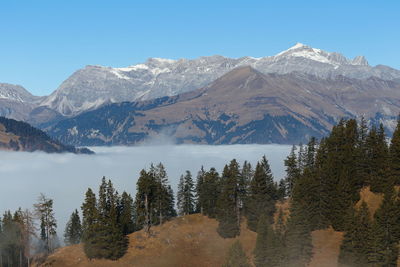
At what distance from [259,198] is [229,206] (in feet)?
29.2

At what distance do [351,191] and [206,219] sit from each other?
43999mm

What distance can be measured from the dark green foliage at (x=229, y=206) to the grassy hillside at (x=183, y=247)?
7.85 ft

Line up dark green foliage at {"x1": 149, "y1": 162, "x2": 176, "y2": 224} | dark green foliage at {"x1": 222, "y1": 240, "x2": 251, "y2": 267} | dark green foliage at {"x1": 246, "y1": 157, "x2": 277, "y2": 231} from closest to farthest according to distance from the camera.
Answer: dark green foliage at {"x1": 222, "y1": 240, "x2": 251, "y2": 267} < dark green foliage at {"x1": 246, "y1": 157, "x2": 277, "y2": 231} < dark green foliage at {"x1": 149, "y1": 162, "x2": 176, "y2": 224}

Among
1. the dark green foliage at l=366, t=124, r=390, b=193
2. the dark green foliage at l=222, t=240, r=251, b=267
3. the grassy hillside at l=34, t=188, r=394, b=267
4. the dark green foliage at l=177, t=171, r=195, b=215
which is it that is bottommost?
the grassy hillside at l=34, t=188, r=394, b=267

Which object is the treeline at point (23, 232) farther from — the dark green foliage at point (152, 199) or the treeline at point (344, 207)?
the treeline at point (344, 207)

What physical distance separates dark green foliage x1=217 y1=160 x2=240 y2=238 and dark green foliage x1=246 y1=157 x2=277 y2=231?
145 inches

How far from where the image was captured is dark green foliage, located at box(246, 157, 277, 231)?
11876 centimetres

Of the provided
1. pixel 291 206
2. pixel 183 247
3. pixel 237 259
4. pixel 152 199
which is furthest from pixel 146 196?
pixel 237 259

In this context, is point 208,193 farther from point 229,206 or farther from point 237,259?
point 237,259

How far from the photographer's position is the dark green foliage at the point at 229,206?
117500 millimetres

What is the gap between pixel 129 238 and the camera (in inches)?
4734

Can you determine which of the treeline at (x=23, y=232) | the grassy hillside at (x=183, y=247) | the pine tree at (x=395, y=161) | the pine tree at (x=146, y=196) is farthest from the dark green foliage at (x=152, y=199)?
the pine tree at (x=395, y=161)

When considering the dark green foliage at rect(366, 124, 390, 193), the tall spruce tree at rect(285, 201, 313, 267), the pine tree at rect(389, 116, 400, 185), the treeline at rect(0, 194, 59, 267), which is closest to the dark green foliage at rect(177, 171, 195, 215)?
the treeline at rect(0, 194, 59, 267)

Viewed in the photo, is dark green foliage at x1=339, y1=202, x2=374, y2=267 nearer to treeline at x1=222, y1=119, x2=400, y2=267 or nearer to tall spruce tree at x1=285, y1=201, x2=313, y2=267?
treeline at x1=222, y1=119, x2=400, y2=267
